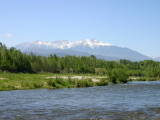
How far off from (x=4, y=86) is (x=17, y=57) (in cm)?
9259

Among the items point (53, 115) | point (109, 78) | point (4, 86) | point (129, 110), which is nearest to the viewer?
point (53, 115)

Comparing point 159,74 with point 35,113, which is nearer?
point 35,113

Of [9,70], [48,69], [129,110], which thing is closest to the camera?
[129,110]

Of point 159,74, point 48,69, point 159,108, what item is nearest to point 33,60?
point 48,69

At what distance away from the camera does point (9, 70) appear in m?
152

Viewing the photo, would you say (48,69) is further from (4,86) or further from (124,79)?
(4,86)

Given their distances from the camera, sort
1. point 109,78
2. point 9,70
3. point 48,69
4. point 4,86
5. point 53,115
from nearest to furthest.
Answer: point 53,115 → point 4,86 → point 109,78 → point 9,70 → point 48,69

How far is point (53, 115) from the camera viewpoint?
34031 mm

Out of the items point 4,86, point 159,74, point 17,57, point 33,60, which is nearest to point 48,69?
point 33,60

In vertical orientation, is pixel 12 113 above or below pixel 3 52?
below

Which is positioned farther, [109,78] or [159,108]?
[109,78]

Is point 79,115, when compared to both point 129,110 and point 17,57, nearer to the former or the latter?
point 129,110

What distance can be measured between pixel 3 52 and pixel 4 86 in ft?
298

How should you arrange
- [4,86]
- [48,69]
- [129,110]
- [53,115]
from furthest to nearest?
1. [48,69]
2. [4,86]
3. [129,110]
4. [53,115]
